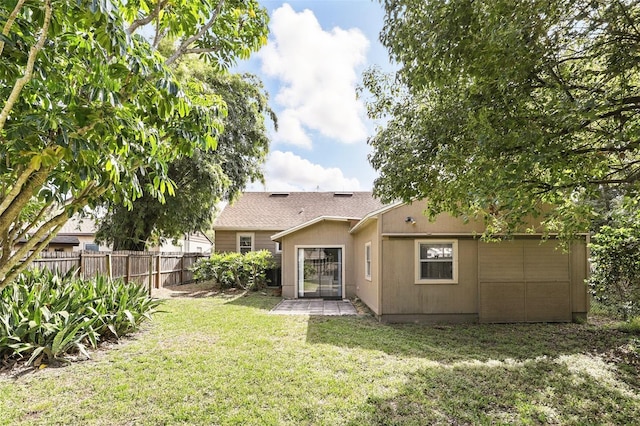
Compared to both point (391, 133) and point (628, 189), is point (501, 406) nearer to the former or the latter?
point (628, 189)

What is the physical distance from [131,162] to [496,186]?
12.1 feet

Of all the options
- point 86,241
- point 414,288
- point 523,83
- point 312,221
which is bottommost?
point 414,288

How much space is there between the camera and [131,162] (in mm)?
2373

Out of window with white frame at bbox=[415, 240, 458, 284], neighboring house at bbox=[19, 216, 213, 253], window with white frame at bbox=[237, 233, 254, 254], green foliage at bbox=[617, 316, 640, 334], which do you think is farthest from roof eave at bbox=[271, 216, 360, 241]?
green foliage at bbox=[617, 316, 640, 334]

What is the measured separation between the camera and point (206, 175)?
14.6 m

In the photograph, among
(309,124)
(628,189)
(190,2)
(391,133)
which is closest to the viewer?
(190,2)

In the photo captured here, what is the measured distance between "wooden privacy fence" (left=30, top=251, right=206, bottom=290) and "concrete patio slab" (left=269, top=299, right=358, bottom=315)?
482 centimetres

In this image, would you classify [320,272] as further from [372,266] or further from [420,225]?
[420,225]

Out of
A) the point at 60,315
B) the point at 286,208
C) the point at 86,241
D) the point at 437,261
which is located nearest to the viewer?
the point at 60,315

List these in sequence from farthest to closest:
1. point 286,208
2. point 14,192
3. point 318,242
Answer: point 286,208, point 318,242, point 14,192

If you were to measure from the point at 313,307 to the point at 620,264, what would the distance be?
25.7ft

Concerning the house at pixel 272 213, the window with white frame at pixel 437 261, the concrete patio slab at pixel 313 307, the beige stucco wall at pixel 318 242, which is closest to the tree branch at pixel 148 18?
the window with white frame at pixel 437 261

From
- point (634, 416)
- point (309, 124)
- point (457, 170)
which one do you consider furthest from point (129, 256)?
point (634, 416)

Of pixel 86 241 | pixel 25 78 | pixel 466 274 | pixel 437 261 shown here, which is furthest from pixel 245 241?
pixel 25 78
